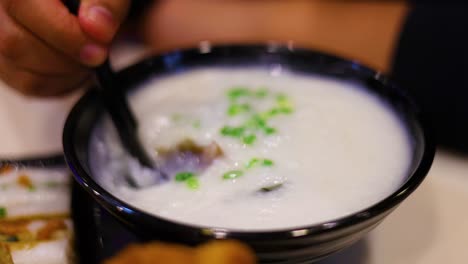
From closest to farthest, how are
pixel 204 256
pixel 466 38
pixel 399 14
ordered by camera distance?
pixel 204 256 → pixel 466 38 → pixel 399 14

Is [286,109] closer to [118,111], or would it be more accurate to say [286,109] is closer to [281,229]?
[118,111]

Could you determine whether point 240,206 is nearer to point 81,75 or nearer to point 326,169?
point 326,169

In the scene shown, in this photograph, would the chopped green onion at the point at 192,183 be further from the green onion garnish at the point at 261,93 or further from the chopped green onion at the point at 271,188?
the green onion garnish at the point at 261,93

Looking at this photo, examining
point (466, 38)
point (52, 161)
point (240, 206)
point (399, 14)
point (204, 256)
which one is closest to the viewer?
point (204, 256)

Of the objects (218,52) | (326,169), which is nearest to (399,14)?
(218,52)

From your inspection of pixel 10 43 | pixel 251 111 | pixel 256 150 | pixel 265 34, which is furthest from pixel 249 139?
pixel 265 34

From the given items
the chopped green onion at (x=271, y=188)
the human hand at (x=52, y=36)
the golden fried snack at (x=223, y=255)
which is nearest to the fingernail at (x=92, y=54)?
the human hand at (x=52, y=36)

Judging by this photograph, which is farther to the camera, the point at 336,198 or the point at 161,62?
the point at 161,62

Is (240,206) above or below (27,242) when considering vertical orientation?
above

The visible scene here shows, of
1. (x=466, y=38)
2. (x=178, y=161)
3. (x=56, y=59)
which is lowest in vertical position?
(x=178, y=161)
